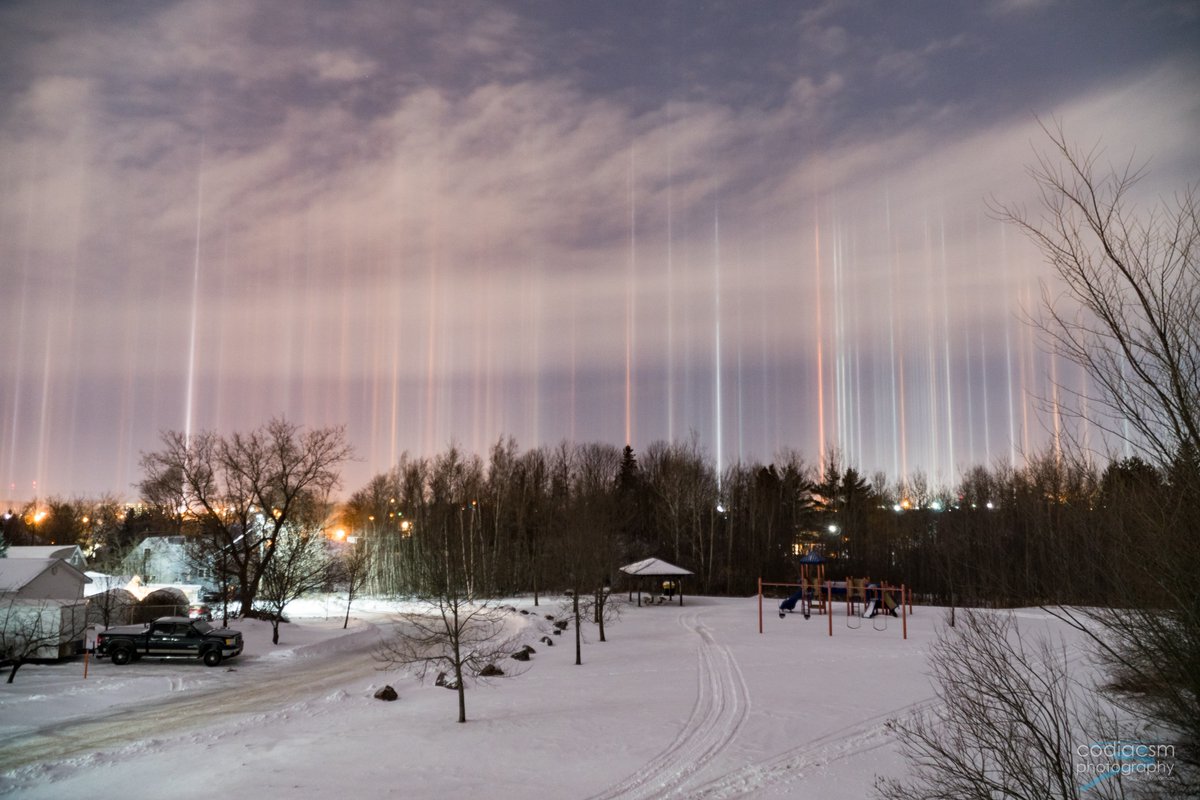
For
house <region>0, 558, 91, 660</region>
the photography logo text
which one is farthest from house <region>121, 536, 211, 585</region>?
the photography logo text

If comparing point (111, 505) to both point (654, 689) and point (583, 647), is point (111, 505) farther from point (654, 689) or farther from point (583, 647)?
point (654, 689)

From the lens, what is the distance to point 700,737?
1627 centimetres

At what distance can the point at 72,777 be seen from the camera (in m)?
14.4

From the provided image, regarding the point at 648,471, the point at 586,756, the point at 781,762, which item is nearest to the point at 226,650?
the point at 586,756

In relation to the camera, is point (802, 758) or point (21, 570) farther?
point (21, 570)

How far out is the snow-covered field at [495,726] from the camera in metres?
13.6

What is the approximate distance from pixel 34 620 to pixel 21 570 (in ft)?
27.1

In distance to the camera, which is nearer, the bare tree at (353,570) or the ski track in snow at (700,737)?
the ski track in snow at (700,737)

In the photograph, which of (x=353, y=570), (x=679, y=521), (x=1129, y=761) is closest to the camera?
(x=1129, y=761)

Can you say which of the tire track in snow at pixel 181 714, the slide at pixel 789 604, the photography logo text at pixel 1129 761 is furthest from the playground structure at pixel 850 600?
the photography logo text at pixel 1129 761

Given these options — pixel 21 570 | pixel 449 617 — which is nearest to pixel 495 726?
pixel 449 617

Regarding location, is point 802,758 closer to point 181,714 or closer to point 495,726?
point 495,726

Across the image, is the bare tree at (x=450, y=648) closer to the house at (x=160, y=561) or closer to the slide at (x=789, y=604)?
the slide at (x=789, y=604)

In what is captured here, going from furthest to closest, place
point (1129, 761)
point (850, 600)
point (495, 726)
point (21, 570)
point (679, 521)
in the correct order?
point (679, 521)
point (850, 600)
point (21, 570)
point (495, 726)
point (1129, 761)
